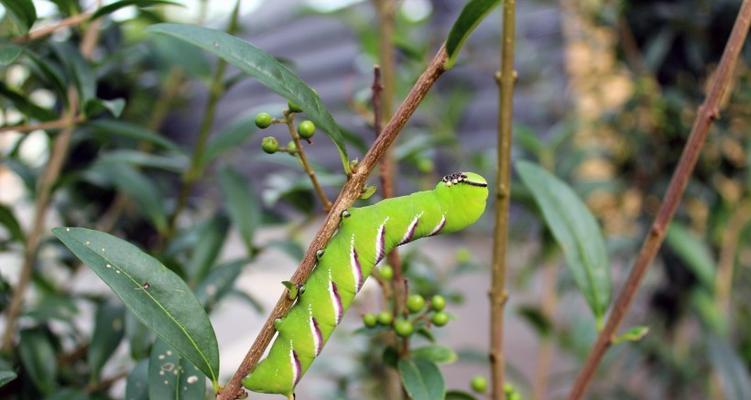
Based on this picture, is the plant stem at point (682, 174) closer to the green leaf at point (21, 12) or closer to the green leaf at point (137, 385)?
the green leaf at point (137, 385)

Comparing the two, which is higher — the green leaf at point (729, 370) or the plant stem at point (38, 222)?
the plant stem at point (38, 222)

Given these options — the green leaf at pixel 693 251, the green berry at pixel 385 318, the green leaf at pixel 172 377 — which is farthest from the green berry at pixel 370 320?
the green leaf at pixel 693 251

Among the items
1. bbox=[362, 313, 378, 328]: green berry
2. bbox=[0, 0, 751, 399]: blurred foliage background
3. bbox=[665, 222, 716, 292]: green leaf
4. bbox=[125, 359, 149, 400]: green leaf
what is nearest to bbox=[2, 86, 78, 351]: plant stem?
bbox=[0, 0, 751, 399]: blurred foliage background

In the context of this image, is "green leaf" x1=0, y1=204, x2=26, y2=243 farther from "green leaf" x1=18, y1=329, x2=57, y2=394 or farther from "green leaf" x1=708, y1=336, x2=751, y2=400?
"green leaf" x1=708, y1=336, x2=751, y2=400

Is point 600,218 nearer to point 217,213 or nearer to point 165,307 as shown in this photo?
point 217,213

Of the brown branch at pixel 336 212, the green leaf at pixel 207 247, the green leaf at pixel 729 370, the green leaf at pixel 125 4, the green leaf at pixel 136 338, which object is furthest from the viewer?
the green leaf at pixel 729 370

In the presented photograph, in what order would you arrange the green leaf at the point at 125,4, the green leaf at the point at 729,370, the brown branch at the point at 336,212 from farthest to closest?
the green leaf at the point at 729,370
the green leaf at the point at 125,4
the brown branch at the point at 336,212

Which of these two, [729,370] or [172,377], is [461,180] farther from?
[729,370]
